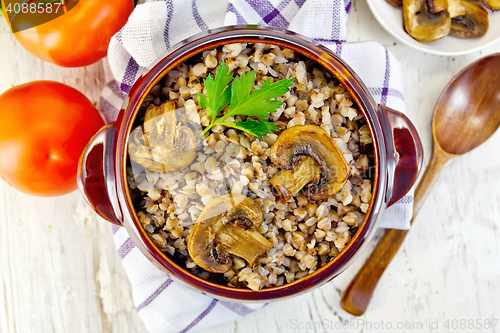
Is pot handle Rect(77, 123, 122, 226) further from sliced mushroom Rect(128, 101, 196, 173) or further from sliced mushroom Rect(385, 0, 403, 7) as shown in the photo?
sliced mushroom Rect(385, 0, 403, 7)

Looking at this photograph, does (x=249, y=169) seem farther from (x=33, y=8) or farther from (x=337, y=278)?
(x=33, y=8)

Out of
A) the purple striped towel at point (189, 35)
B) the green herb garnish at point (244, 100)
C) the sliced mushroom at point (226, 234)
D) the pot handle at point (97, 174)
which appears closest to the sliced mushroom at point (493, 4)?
the purple striped towel at point (189, 35)

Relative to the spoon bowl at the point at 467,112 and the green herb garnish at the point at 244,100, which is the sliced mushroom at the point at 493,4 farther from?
A: the green herb garnish at the point at 244,100

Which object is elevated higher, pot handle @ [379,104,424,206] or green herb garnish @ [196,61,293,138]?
green herb garnish @ [196,61,293,138]

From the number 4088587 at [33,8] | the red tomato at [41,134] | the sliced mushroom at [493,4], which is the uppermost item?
the number 4088587 at [33,8]

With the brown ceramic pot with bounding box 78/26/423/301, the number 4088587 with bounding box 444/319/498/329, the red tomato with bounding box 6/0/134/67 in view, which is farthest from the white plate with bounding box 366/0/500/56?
the number 4088587 with bounding box 444/319/498/329
